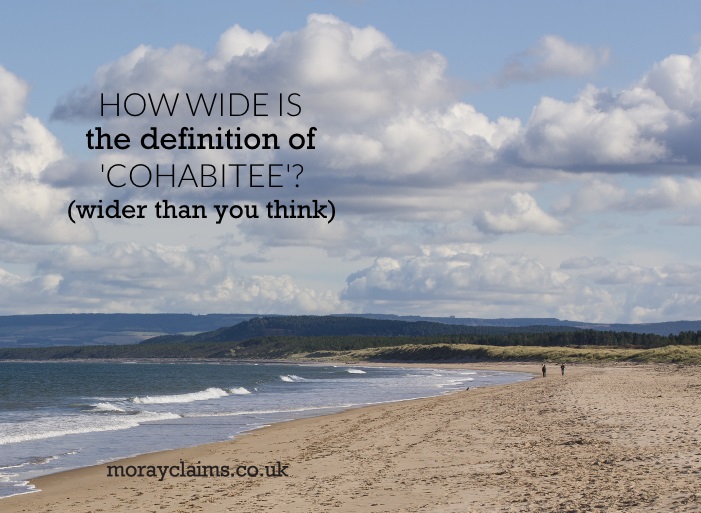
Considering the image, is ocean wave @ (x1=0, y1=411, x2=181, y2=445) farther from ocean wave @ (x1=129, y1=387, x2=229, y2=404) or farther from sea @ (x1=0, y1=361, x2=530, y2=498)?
ocean wave @ (x1=129, y1=387, x2=229, y2=404)

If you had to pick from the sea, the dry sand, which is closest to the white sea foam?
the sea

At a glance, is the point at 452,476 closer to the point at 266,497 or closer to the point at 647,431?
the point at 266,497

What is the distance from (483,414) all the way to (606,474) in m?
19.9

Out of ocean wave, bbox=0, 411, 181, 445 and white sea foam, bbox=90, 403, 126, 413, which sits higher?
ocean wave, bbox=0, 411, 181, 445

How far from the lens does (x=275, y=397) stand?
73562mm

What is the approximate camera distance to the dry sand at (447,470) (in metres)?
20.1

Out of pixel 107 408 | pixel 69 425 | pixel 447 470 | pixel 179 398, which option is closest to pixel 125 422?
pixel 69 425

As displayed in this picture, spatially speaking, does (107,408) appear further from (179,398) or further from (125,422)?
(179,398)

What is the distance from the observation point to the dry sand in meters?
20.1

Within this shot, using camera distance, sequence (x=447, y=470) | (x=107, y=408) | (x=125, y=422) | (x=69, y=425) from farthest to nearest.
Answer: (x=107, y=408) < (x=125, y=422) < (x=69, y=425) < (x=447, y=470)

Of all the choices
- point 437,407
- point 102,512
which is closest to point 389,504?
point 102,512

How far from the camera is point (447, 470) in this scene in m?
24.8

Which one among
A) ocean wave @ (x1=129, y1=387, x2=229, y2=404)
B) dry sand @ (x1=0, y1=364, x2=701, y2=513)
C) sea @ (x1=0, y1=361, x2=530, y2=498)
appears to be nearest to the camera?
dry sand @ (x1=0, y1=364, x2=701, y2=513)

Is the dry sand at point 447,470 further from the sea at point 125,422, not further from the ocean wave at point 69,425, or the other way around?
the ocean wave at point 69,425
